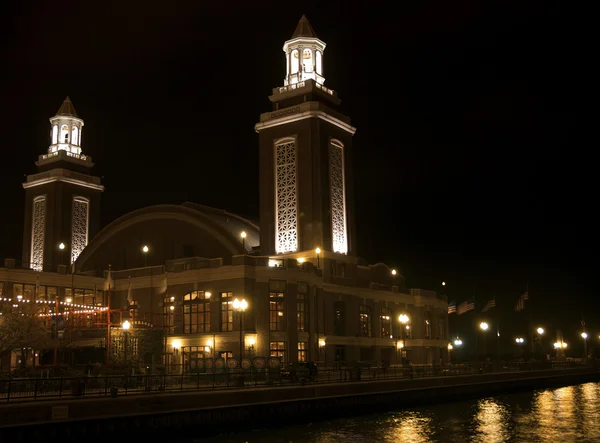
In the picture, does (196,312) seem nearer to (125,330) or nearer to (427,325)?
(125,330)

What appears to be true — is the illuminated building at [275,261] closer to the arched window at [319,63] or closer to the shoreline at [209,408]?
the arched window at [319,63]

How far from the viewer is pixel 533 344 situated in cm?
12294

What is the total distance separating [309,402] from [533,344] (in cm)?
8748

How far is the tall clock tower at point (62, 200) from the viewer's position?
318ft

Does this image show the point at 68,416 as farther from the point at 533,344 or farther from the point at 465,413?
the point at 533,344

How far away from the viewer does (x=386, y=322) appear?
9144 cm

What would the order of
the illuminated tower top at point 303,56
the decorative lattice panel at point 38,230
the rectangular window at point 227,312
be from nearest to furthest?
the rectangular window at point 227,312, the illuminated tower top at point 303,56, the decorative lattice panel at point 38,230

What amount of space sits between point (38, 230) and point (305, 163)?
39668mm

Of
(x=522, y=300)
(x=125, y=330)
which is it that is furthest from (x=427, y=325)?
(x=125, y=330)

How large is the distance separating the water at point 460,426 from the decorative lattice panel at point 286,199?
97.9 feet

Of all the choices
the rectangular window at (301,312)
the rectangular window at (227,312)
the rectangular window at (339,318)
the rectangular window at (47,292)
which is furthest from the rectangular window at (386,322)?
the rectangular window at (47,292)

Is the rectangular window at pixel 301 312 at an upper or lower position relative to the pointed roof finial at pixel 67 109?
lower

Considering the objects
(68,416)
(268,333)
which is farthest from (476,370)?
(68,416)

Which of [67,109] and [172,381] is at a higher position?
[67,109]
